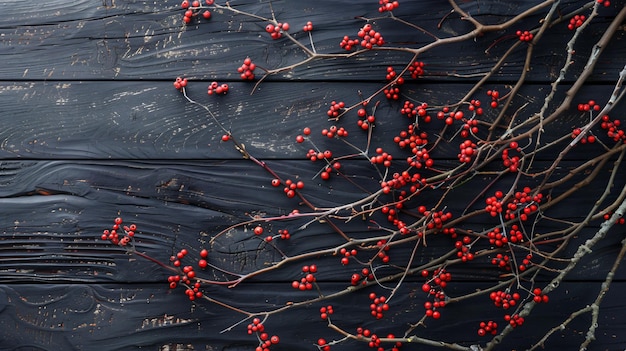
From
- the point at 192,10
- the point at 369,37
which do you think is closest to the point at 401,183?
the point at 369,37

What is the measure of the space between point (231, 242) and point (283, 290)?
142mm

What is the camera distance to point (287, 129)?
1.25 metres

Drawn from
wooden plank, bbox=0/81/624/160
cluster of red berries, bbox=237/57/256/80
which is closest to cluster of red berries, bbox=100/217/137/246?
wooden plank, bbox=0/81/624/160

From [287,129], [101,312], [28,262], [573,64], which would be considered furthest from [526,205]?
[28,262]

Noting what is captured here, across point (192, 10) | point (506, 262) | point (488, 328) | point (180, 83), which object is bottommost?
point (488, 328)

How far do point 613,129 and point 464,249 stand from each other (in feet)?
1.24

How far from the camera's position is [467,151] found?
3.76 ft

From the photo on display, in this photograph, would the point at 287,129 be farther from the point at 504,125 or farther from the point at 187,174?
the point at 504,125

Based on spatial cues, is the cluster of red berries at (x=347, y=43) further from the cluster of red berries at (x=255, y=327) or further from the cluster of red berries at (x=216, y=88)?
the cluster of red berries at (x=255, y=327)

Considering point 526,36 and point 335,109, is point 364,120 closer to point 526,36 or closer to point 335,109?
point 335,109

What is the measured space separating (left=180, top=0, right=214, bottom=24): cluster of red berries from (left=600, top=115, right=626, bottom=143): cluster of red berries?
809 mm

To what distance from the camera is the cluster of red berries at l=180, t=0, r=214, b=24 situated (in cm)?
122

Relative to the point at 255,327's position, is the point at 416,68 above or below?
above

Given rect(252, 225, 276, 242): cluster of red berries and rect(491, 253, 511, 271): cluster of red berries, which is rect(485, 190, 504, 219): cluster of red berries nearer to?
rect(491, 253, 511, 271): cluster of red berries
